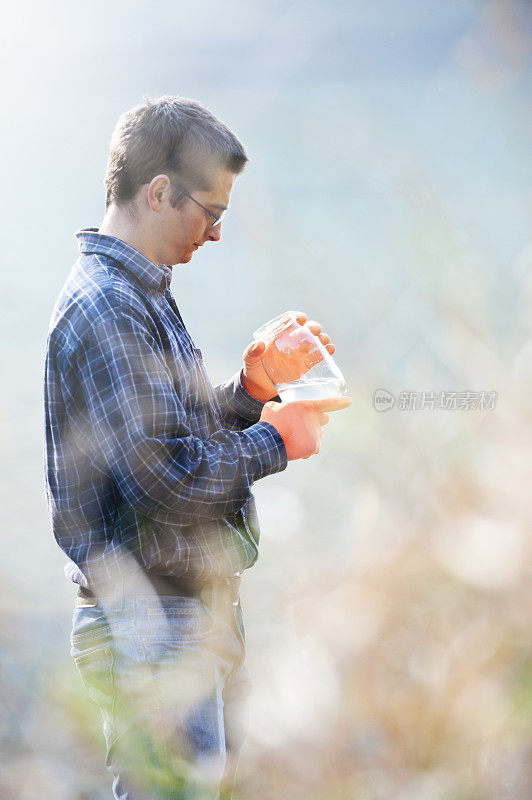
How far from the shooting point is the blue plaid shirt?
2.86 feet

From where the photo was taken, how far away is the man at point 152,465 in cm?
88

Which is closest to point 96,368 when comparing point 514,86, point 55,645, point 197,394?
point 197,394

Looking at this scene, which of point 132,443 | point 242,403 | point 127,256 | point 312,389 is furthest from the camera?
point 242,403

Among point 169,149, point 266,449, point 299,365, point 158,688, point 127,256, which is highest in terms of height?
point 169,149

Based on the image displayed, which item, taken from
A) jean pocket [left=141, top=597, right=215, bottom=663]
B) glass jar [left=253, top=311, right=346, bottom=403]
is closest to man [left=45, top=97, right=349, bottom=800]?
jean pocket [left=141, top=597, right=215, bottom=663]

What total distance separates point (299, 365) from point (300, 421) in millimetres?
177

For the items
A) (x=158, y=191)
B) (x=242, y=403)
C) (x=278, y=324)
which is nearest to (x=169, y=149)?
(x=158, y=191)

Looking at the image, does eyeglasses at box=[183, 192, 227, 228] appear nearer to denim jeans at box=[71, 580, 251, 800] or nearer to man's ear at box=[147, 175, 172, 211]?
man's ear at box=[147, 175, 172, 211]

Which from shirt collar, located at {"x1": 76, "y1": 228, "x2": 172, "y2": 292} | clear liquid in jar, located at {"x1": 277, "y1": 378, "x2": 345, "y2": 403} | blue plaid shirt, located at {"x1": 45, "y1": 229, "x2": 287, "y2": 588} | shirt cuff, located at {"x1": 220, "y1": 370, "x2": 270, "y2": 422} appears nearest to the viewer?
blue plaid shirt, located at {"x1": 45, "y1": 229, "x2": 287, "y2": 588}

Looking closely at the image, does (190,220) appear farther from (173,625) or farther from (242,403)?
(173,625)

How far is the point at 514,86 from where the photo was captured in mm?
2107

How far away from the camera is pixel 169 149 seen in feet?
3.34

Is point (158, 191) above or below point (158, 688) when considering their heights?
above

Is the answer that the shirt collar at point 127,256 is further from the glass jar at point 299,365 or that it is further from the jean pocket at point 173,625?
the jean pocket at point 173,625
